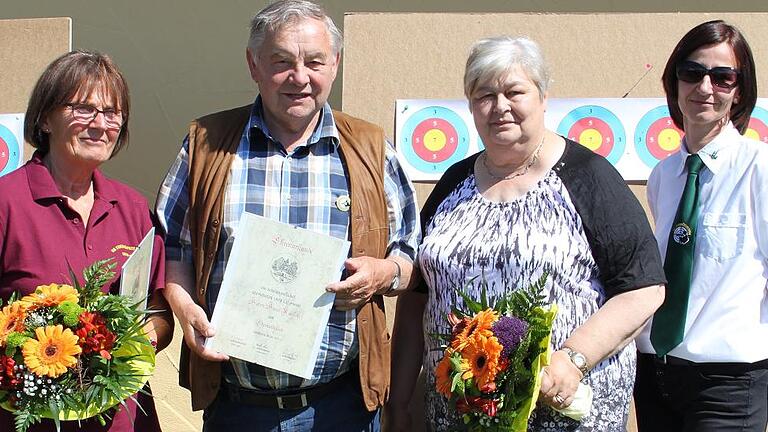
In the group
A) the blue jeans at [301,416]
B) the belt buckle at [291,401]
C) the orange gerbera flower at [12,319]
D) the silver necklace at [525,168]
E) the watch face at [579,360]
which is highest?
the silver necklace at [525,168]

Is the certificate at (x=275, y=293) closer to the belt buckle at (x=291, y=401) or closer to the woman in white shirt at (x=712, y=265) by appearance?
the belt buckle at (x=291, y=401)

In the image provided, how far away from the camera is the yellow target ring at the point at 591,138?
329 cm

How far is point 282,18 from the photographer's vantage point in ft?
7.39

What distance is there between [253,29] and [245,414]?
1.01m

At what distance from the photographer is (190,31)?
3943 millimetres

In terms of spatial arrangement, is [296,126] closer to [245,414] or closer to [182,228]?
[182,228]

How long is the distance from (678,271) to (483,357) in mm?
846

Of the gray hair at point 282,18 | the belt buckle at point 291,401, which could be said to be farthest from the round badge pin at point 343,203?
the belt buckle at point 291,401

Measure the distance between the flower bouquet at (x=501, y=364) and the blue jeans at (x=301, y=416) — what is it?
413mm

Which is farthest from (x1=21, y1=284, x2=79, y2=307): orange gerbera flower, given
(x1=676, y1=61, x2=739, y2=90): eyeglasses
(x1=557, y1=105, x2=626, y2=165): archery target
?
(x1=557, y1=105, x2=626, y2=165): archery target

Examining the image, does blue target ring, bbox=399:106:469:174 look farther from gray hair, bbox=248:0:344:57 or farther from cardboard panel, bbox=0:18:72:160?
cardboard panel, bbox=0:18:72:160

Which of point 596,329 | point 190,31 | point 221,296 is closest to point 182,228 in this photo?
point 221,296

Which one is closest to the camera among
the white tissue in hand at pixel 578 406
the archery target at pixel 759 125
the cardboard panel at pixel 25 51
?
the white tissue in hand at pixel 578 406

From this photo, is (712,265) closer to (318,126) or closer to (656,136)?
(656,136)
